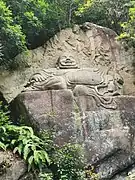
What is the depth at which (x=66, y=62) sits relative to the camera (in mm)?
9227

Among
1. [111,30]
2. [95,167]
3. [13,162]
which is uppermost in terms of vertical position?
[111,30]

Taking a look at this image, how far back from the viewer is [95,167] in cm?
770

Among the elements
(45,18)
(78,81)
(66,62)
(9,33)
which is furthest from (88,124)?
(45,18)

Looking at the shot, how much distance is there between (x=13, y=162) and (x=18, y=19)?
12.3 ft

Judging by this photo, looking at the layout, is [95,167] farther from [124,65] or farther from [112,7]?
[112,7]

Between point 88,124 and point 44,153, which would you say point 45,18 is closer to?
point 88,124

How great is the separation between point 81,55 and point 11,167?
395 cm

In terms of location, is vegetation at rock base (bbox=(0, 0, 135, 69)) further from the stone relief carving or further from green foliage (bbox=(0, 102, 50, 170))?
green foliage (bbox=(0, 102, 50, 170))

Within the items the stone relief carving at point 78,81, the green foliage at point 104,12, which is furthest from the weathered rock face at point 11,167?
the green foliage at point 104,12

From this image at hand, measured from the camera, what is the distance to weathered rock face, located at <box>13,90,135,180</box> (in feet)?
25.5

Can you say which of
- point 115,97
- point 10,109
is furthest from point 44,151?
point 115,97

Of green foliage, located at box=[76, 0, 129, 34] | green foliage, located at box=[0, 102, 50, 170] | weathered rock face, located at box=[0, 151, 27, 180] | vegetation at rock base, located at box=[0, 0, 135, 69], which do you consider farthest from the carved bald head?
weathered rock face, located at box=[0, 151, 27, 180]

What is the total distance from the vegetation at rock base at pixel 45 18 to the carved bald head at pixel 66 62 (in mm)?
938

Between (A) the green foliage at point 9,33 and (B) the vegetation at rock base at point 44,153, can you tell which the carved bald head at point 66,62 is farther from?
(B) the vegetation at rock base at point 44,153
